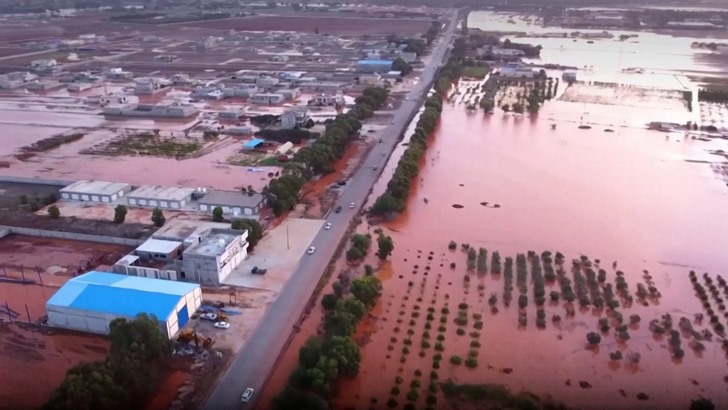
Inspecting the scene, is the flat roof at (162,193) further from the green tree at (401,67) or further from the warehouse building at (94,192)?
the green tree at (401,67)

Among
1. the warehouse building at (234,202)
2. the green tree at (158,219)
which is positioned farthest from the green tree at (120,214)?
the warehouse building at (234,202)

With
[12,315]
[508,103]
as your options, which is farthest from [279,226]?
[508,103]

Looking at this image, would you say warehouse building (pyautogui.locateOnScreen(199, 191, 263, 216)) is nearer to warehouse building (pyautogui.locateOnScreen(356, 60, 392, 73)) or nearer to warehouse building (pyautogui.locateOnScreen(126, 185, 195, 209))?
warehouse building (pyautogui.locateOnScreen(126, 185, 195, 209))

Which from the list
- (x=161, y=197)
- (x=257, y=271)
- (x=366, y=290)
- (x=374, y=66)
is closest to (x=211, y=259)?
(x=257, y=271)

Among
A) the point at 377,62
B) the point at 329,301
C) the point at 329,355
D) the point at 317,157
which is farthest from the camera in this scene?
the point at 377,62

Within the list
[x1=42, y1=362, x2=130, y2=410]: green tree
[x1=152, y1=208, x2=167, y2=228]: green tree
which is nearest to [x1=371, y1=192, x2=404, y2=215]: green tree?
[x1=152, y1=208, x2=167, y2=228]: green tree

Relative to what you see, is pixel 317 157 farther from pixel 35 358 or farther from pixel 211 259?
pixel 35 358
